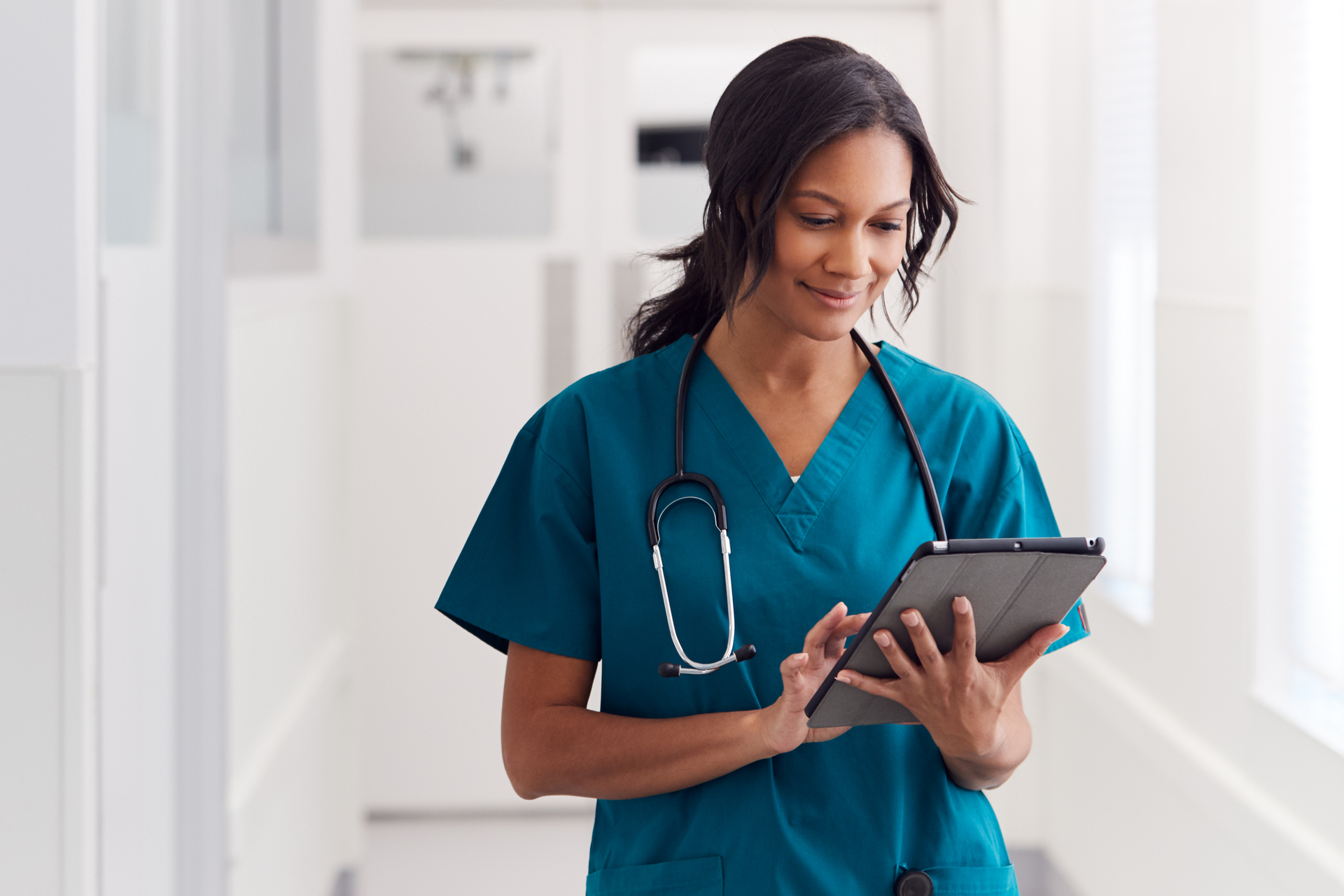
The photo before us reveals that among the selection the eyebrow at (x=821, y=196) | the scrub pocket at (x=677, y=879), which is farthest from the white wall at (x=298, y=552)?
the eyebrow at (x=821, y=196)

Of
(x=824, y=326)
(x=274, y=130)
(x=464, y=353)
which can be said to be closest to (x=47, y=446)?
(x=824, y=326)

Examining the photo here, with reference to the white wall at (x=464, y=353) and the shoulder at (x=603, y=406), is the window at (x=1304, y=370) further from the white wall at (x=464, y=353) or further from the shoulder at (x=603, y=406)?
the white wall at (x=464, y=353)

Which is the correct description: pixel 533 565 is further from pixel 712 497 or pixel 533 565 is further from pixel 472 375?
pixel 472 375

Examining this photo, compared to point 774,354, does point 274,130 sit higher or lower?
higher

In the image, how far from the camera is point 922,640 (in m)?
0.80

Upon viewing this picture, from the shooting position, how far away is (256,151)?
6.93 feet

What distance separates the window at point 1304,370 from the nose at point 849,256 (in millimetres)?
895

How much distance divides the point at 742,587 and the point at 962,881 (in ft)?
0.91

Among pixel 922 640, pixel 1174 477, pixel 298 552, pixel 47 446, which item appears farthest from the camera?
pixel 298 552

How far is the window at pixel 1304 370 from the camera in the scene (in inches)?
58.6

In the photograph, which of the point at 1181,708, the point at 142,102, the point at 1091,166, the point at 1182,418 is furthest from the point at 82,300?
the point at 1091,166

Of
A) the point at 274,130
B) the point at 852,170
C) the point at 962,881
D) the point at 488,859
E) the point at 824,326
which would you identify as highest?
the point at 274,130

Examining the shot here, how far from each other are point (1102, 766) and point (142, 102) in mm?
1873

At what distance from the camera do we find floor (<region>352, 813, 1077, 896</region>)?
260 centimetres
